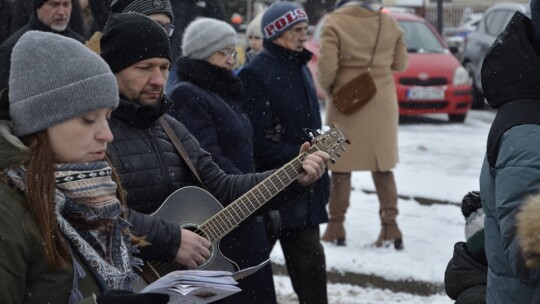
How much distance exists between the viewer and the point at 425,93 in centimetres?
1496

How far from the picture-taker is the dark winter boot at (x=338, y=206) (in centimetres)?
803

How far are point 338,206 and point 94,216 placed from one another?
5.47 meters

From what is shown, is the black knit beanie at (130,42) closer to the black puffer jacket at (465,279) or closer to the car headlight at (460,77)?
the black puffer jacket at (465,279)

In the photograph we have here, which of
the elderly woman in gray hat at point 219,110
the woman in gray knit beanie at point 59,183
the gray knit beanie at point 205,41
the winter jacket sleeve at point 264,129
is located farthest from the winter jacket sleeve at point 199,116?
the woman in gray knit beanie at point 59,183

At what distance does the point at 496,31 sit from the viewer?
17.8 m

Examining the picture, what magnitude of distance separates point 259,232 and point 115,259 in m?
2.09

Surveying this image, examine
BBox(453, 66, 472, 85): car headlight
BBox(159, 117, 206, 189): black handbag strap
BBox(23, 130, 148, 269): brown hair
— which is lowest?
BBox(453, 66, 472, 85): car headlight

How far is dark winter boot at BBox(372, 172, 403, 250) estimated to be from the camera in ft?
26.1

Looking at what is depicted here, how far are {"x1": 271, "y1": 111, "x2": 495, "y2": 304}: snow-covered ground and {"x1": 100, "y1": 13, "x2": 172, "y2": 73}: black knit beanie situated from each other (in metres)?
3.31

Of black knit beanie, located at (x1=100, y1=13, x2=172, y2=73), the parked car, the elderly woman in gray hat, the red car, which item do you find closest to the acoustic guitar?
black knit beanie, located at (x1=100, y1=13, x2=172, y2=73)

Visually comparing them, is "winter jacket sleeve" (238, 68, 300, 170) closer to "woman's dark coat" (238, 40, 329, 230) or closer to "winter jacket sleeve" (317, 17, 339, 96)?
"woman's dark coat" (238, 40, 329, 230)

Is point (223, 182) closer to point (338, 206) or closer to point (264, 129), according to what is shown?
point (264, 129)

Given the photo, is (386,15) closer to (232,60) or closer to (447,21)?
(232,60)

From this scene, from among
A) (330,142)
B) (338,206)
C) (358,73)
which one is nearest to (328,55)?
(358,73)
